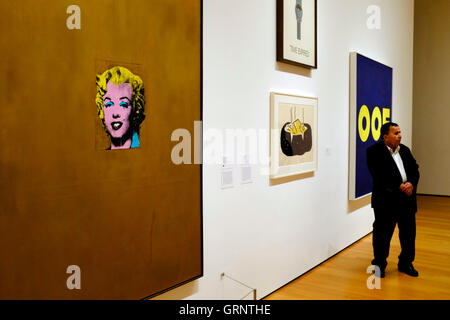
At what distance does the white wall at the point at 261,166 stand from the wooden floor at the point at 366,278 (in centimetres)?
13

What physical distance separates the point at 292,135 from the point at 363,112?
200cm

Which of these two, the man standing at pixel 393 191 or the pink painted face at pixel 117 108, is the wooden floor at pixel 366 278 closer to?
the man standing at pixel 393 191

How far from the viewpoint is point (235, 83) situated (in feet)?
10.4

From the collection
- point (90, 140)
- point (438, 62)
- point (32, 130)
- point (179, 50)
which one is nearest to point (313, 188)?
point (179, 50)

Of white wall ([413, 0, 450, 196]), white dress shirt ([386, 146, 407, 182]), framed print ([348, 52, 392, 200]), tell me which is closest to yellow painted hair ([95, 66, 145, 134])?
white dress shirt ([386, 146, 407, 182])

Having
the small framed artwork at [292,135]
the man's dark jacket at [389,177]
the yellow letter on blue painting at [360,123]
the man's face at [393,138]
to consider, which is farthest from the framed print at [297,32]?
the yellow letter on blue painting at [360,123]

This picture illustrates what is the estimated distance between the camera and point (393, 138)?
415 cm

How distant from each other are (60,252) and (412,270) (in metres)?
3.59

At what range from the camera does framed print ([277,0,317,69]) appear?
145 inches

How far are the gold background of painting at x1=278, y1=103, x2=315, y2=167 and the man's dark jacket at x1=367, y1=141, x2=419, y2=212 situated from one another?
25.0 inches

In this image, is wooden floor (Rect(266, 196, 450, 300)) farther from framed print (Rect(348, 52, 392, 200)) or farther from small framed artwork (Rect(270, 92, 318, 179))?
small framed artwork (Rect(270, 92, 318, 179))

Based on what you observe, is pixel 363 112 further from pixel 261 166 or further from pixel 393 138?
pixel 261 166

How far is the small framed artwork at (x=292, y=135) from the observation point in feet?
12.0

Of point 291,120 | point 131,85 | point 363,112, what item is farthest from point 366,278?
point 131,85
